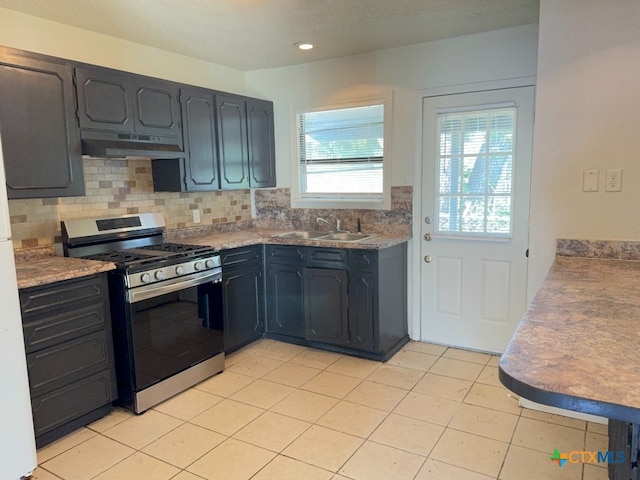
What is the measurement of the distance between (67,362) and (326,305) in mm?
1787

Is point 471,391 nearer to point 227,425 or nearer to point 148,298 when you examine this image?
point 227,425

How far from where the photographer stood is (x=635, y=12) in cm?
224

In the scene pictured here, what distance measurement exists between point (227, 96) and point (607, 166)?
2733 millimetres

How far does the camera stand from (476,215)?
349 cm

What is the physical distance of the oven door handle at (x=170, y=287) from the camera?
2.66m

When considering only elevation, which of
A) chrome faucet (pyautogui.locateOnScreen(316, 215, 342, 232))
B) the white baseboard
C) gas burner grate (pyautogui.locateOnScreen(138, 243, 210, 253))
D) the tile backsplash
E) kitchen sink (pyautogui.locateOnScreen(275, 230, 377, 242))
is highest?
the tile backsplash

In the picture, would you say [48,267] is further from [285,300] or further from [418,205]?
[418,205]

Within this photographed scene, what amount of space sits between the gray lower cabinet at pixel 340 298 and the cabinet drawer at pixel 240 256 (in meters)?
0.10

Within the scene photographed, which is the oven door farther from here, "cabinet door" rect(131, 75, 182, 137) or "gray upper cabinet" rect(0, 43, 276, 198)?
"cabinet door" rect(131, 75, 182, 137)

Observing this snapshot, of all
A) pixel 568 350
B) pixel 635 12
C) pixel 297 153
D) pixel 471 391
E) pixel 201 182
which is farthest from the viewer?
pixel 297 153

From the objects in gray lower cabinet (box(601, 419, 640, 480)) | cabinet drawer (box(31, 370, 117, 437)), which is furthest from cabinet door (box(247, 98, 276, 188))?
gray lower cabinet (box(601, 419, 640, 480))

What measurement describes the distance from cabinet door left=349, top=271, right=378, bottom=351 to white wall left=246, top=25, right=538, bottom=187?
91 centimetres

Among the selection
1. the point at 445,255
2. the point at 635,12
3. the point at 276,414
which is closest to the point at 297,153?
the point at 445,255

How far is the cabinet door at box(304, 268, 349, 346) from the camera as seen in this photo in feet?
11.5
